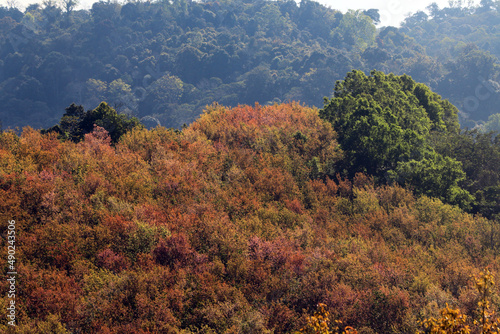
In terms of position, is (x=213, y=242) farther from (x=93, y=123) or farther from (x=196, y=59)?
(x=196, y=59)

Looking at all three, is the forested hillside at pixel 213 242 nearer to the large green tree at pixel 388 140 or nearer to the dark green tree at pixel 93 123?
the dark green tree at pixel 93 123

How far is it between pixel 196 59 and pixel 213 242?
148m

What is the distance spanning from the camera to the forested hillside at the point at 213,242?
53.7 feet

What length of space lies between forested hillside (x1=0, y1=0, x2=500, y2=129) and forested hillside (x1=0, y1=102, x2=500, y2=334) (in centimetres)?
10325

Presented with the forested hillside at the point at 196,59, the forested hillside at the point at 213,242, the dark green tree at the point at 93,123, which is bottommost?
the forested hillside at the point at 213,242

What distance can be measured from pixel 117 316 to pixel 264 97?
136m

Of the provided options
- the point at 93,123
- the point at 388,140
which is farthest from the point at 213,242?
the point at 388,140

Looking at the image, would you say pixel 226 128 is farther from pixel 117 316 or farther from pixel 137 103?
pixel 137 103

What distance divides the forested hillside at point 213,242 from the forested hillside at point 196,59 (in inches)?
4065

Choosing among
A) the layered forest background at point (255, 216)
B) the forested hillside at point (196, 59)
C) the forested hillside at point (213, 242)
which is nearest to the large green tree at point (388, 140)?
the layered forest background at point (255, 216)

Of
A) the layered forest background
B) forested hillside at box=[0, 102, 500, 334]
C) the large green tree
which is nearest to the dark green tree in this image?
the layered forest background

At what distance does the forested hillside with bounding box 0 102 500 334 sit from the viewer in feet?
A: 53.7

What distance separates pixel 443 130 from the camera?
150 ft

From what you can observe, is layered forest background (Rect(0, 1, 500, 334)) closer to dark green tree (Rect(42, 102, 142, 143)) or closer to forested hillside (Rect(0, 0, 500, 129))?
dark green tree (Rect(42, 102, 142, 143))
